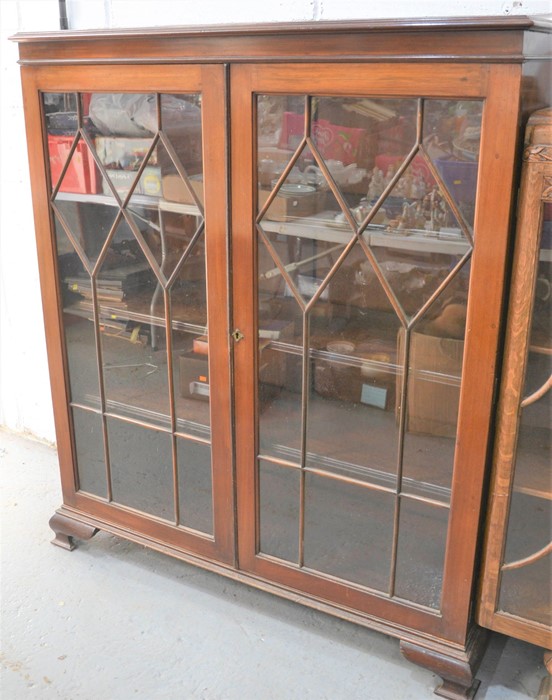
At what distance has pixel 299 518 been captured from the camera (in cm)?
169

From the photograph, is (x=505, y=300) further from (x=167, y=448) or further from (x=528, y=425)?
(x=167, y=448)

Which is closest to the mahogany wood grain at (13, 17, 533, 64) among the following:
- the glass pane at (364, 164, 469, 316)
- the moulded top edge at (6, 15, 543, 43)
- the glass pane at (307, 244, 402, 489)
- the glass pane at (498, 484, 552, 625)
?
the moulded top edge at (6, 15, 543, 43)

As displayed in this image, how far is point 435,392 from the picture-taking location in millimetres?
1463

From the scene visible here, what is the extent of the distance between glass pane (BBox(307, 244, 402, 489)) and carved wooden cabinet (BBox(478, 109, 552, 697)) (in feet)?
0.74

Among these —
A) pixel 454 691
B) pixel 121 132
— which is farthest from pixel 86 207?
pixel 454 691

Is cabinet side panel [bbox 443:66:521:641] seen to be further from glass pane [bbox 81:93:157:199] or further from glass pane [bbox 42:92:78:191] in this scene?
glass pane [bbox 42:92:78:191]

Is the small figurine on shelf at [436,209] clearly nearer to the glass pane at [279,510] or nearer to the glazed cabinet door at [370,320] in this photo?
the glazed cabinet door at [370,320]

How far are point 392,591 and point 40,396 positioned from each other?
1530 millimetres

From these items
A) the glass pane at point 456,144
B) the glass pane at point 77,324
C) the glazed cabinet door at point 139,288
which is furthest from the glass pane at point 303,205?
the glass pane at point 77,324

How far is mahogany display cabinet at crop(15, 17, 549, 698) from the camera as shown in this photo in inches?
51.7

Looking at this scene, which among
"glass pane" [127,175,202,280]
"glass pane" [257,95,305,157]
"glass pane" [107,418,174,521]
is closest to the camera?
"glass pane" [257,95,305,157]

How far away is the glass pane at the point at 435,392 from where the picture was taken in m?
1.39

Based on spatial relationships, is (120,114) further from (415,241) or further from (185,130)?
(415,241)

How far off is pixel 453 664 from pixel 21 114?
1.97 m
